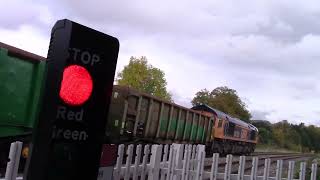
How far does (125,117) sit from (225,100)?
201 ft

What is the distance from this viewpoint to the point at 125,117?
16469 mm

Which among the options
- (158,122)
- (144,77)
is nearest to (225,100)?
(144,77)

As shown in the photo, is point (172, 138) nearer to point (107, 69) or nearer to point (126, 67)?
point (107, 69)

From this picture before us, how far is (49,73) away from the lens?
2.10m

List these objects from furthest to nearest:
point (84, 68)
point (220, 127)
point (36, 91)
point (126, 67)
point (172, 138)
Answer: point (126, 67) < point (220, 127) < point (172, 138) < point (36, 91) < point (84, 68)

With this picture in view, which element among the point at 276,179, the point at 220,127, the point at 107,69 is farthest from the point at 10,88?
the point at 220,127

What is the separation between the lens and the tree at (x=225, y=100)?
75.8m

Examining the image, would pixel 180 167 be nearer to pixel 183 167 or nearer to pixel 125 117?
pixel 183 167

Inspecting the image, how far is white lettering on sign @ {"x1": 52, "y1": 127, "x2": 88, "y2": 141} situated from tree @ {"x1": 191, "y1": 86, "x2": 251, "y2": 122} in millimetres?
73497

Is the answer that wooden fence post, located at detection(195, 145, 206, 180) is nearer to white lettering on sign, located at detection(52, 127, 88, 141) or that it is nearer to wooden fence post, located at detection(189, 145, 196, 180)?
wooden fence post, located at detection(189, 145, 196, 180)

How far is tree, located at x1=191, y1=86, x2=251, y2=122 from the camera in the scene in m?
75.8

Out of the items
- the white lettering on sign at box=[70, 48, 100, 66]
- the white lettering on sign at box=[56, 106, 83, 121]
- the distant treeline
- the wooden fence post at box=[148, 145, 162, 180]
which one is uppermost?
the distant treeline

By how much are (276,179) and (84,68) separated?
16.0ft

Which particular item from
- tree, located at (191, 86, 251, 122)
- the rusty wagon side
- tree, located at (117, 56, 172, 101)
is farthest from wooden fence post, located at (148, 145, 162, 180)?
tree, located at (191, 86, 251, 122)
